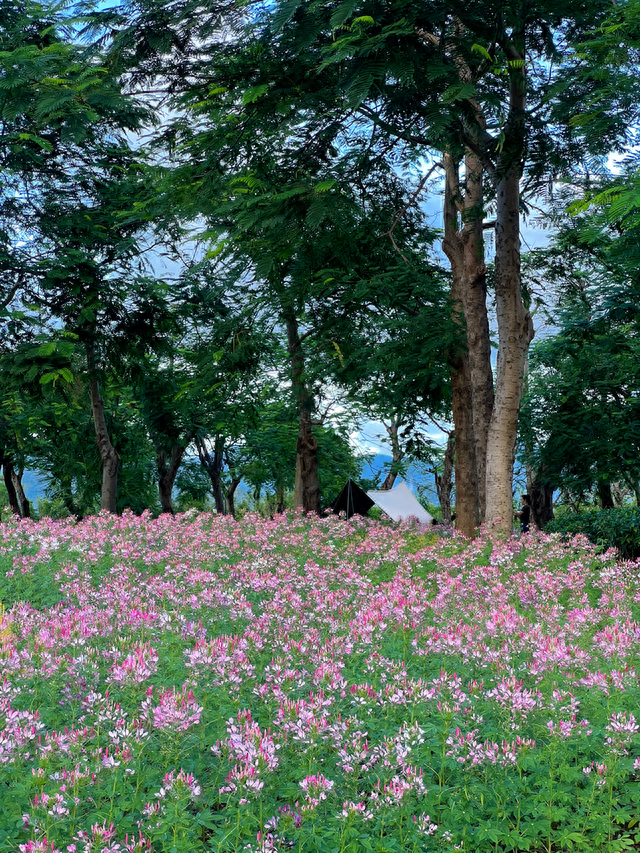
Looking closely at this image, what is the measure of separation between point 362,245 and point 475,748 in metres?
12.1

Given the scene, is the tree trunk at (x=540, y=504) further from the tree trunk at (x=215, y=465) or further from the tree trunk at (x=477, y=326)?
the tree trunk at (x=477, y=326)

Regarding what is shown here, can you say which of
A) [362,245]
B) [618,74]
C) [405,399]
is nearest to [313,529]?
[405,399]

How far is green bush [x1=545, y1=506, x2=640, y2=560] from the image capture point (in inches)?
690

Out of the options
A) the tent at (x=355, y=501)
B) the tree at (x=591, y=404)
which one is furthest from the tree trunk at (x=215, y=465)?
the tree at (x=591, y=404)

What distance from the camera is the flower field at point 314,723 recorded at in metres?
3.62

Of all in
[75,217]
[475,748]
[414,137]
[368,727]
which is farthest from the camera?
[75,217]

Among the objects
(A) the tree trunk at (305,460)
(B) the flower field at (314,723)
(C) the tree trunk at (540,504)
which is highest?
(A) the tree trunk at (305,460)

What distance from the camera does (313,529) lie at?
13.0m

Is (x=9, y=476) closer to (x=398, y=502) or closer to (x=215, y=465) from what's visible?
(x=215, y=465)

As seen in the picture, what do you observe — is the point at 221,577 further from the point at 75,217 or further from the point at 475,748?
the point at 75,217

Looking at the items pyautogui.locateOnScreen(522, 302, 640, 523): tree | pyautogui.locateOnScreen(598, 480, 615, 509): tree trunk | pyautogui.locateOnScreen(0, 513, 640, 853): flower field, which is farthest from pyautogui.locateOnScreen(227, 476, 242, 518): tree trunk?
pyautogui.locateOnScreen(0, 513, 640, 853): flower field

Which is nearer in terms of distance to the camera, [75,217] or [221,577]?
[221,577]

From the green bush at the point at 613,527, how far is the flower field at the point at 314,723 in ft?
35.2

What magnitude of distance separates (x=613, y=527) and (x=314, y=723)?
1730 cm
